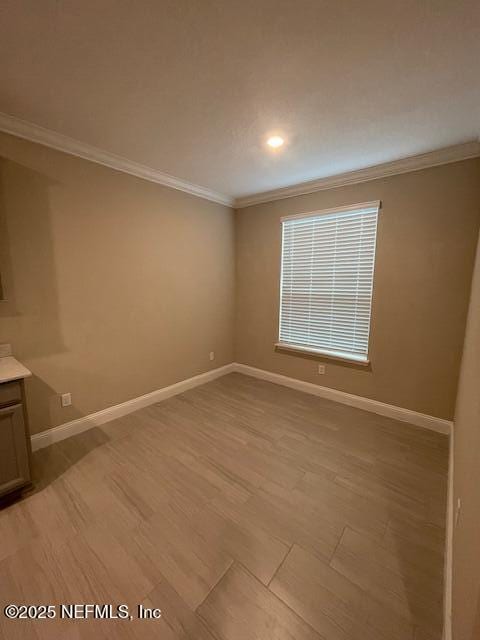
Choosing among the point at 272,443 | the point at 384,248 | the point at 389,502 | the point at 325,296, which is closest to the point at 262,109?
the point at 384,248

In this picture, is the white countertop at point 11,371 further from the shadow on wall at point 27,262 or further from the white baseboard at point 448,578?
A: the white baseboard at point 448,578

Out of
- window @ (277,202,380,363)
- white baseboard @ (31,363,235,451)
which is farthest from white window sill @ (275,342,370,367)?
white baseboard @ (31,363,235,451)

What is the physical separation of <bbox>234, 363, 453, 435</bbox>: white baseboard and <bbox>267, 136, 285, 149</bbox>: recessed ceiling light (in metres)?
2.64

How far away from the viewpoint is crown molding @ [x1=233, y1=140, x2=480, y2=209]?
2193mm

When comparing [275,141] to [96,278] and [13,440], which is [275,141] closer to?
[96,278]

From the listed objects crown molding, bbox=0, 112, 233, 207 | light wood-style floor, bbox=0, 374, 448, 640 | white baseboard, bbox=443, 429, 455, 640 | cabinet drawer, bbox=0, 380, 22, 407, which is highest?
crown molding, bbox=0, 112, 233, 207

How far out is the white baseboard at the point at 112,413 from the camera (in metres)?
2.25

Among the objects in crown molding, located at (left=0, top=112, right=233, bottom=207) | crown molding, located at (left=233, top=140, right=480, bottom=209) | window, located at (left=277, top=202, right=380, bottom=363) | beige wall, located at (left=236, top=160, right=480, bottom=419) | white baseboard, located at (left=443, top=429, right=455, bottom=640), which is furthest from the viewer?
window, located at (left=277, top=202, right=380, bottom=363)

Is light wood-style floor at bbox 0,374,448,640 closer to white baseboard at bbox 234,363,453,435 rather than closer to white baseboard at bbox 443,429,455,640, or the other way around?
white baseboard at bbox 443,429,455,640

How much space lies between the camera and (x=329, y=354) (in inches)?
124

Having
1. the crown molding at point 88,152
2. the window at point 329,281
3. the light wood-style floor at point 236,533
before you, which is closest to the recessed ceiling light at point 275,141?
the window at point 329,281

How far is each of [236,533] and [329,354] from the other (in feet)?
7.03

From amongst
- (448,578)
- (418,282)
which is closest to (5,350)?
(448,578)

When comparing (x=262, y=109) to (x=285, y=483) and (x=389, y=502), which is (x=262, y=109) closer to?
(x=285, y=483)
